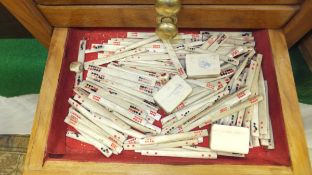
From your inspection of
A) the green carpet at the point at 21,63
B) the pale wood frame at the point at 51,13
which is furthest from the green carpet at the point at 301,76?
the green carpet at the point at 21,63

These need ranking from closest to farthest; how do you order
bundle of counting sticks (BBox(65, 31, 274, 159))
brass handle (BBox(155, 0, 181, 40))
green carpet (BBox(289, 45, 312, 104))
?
brass handle (BBox(155, 0, 181, 40))
bundle of counting sticks (BBox(65, 31, 274, 159))
green carpet (BBox(289, 45, 312, 104))

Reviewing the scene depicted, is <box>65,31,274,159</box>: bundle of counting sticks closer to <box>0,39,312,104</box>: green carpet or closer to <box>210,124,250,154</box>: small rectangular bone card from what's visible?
<box>210,124,250,154</box>: small rectangular bone card

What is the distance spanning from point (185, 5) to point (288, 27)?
0.27 metres

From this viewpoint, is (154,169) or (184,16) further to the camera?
(184,16)

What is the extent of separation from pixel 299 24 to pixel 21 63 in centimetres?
90

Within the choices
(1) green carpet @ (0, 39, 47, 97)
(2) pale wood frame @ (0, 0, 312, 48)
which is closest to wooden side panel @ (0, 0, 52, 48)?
(2) pale wood frame @ (0, 0, 312, 48)

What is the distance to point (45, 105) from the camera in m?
0.79

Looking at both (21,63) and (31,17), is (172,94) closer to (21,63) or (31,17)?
(31,17)

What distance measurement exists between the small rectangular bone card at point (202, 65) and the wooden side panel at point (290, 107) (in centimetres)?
14

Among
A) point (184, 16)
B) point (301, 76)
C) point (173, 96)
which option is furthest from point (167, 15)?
point (301, 76)

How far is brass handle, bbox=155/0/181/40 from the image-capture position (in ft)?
2.28

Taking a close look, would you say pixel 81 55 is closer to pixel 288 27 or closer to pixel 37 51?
pixel 37 51

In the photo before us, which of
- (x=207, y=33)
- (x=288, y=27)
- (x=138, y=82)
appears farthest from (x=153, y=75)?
(x=288, y=27)

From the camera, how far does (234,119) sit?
824mm
